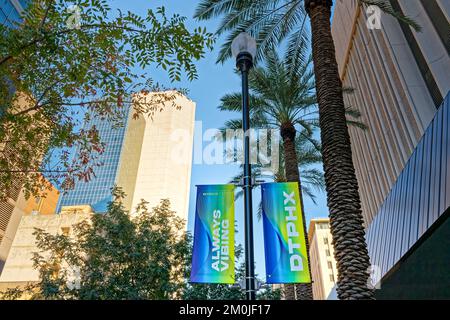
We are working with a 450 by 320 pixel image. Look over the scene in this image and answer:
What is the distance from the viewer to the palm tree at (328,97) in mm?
6301

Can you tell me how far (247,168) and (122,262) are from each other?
1088 cm

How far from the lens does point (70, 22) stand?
5.15m

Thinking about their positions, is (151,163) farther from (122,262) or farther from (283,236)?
(283,236)

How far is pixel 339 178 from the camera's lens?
7.09m

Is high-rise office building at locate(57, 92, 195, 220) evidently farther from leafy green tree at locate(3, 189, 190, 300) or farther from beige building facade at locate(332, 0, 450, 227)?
leafy green tree at locate(3, 189, 190, 300)

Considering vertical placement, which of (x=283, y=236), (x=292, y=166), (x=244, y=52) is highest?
(x=292, y=166)

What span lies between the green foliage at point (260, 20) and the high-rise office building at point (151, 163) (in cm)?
8183

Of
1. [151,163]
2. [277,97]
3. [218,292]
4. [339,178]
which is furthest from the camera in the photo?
[151,163]

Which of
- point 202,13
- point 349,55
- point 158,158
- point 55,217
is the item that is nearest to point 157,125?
point 158,158

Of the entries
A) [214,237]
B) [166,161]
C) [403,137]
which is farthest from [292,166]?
[166,161]

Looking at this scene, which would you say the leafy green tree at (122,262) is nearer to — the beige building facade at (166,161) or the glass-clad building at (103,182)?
the beige building facade at (166,161)

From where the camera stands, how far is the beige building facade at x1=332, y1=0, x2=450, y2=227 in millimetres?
14203
